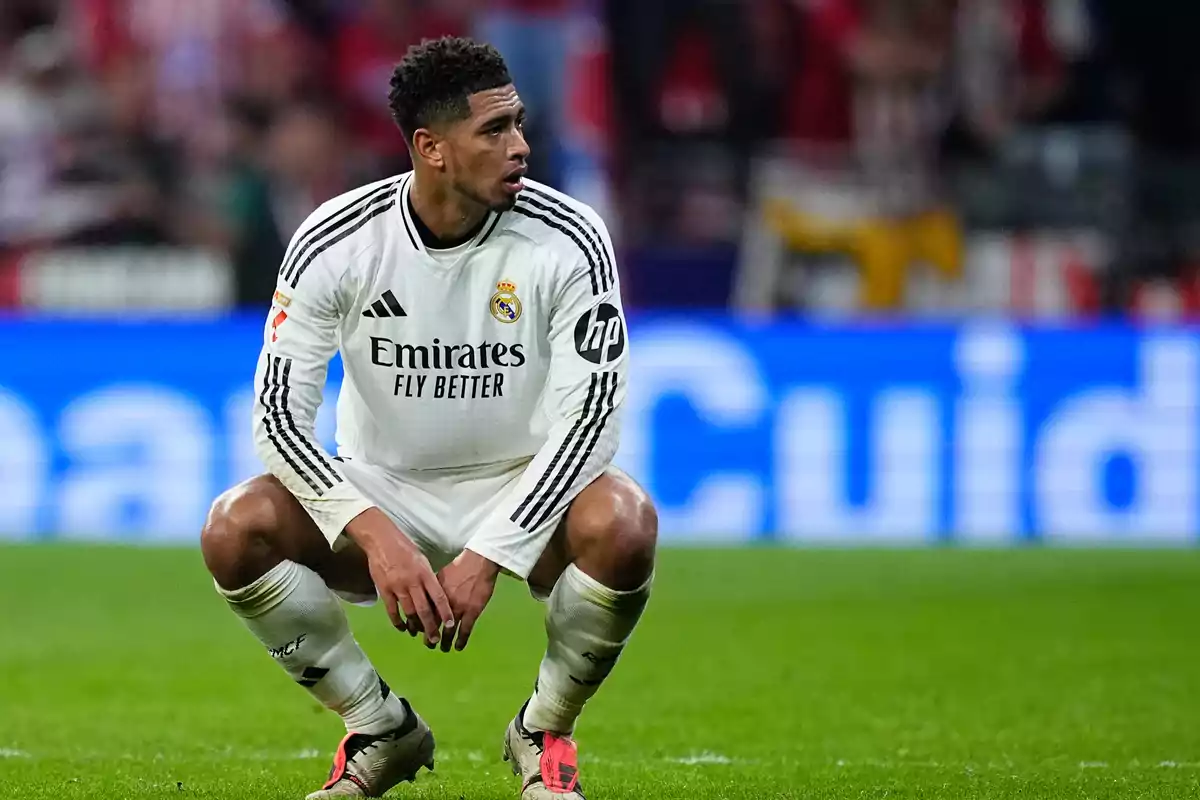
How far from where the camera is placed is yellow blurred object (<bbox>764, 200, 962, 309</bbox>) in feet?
41.8

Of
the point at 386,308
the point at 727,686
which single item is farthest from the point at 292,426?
the point at 727,686

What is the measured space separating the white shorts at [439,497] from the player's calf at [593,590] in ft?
0.64

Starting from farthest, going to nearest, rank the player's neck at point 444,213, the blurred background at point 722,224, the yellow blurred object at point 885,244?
the yellow blurred object at point 885,244, the blurred background at point 722,224, the player's neck at point 444,213

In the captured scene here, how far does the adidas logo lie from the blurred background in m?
6.03

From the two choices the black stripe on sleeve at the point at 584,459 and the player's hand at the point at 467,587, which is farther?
the black stripe on sleeve at the point at 584,459

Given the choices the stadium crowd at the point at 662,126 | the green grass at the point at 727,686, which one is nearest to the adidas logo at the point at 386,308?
the green grass at the point at 727,686

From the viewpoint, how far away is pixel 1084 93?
13492 millimetres

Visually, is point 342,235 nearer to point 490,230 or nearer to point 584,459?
point 490,230

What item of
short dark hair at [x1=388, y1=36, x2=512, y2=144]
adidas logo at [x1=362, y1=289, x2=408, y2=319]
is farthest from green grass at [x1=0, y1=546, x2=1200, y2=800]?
short dark hair at [x1=388, y1=36, x2=512, y2=144]

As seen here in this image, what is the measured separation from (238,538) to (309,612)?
0.75 ft

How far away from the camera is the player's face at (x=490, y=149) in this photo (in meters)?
4.13

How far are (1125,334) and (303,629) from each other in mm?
7025

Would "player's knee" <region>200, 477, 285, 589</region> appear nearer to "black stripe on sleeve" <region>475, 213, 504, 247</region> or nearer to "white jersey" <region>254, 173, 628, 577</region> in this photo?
"white jersey" <region>254, 173, 628, 577</region>

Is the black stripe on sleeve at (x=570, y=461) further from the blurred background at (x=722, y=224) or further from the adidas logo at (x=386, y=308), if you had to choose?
the blurred background at (x=722, y=224)
